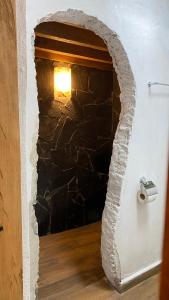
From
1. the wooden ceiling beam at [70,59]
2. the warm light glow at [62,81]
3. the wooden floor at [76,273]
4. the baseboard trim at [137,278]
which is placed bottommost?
the wooden floor at [76,273]

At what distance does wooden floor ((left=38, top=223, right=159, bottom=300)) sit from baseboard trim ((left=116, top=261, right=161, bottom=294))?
0.09ft

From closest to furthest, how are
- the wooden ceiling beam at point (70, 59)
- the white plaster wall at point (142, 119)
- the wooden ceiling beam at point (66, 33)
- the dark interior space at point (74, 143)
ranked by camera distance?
the white plaster wall at point (142, 119)
the wooden ceiling beam at point (66, 33)
the wooden ceiling beam at point (70, 59)
the dark interior space at point (74, 143)

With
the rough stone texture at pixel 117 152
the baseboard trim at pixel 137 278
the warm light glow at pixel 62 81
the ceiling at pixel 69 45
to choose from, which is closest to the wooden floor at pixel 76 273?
the baseboard trim at pixel 137 278

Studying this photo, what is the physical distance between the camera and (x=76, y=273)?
2.03 meters

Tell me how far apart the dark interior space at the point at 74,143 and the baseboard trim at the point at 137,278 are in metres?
1.14

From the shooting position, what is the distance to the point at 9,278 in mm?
825

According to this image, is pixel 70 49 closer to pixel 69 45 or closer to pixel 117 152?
pixel 69 45

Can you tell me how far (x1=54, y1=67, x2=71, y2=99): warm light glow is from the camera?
2500 mm

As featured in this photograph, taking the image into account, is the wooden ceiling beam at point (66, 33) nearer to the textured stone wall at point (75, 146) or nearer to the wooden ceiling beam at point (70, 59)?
the wooden ceiling beam at point (70, 59)

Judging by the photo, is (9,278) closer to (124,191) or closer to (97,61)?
(124,191)

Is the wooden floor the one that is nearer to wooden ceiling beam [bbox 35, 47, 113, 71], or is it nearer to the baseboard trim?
the baseboard trim

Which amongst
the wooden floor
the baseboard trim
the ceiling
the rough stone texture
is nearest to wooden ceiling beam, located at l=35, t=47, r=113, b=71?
the ceiling

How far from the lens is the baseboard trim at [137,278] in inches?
71.4

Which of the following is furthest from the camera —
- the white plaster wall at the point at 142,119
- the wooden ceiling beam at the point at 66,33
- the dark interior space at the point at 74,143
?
the dark interior space at the point at 74,143
